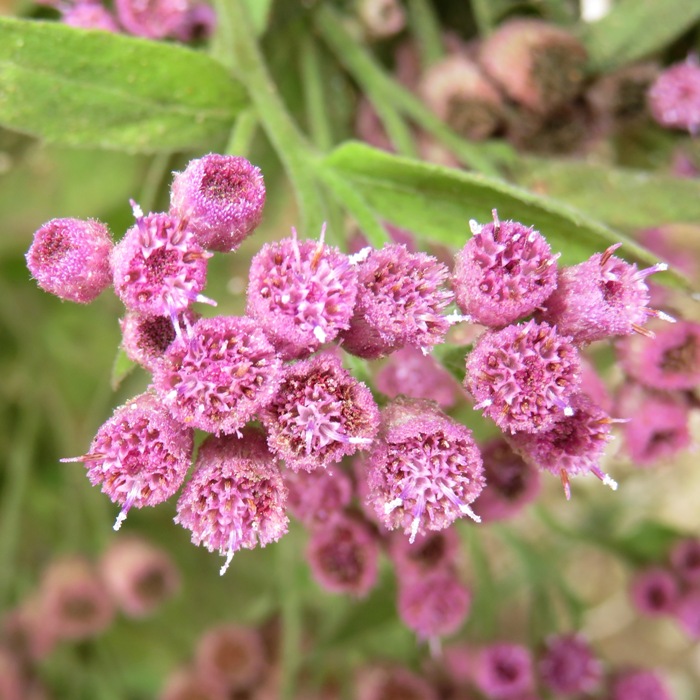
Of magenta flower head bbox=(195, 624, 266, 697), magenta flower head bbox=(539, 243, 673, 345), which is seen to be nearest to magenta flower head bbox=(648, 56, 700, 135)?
magenta flower head bbox=(539, 243, 673, 345)

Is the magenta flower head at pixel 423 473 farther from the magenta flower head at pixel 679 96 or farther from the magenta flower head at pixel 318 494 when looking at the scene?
the magenta flower head at pixel 679 96

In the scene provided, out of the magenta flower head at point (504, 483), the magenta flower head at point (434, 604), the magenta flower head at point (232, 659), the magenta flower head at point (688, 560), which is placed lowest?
Result: the magenta flower head at point (232, 659)

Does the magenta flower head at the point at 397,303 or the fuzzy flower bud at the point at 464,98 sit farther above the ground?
the magenta flower head at the point at 397,303

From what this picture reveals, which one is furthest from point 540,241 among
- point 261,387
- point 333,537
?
point 333,537

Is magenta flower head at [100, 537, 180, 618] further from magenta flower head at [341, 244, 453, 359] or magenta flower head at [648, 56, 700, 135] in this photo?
magenta flower head at [648, 56, 700, 135]

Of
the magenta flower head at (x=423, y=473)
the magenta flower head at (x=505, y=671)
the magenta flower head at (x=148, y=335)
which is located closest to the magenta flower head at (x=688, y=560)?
the magenta flower head at (x=505, y=671)

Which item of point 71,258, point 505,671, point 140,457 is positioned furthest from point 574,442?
point 505,671

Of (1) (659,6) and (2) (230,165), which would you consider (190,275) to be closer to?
(2) (230,165)
